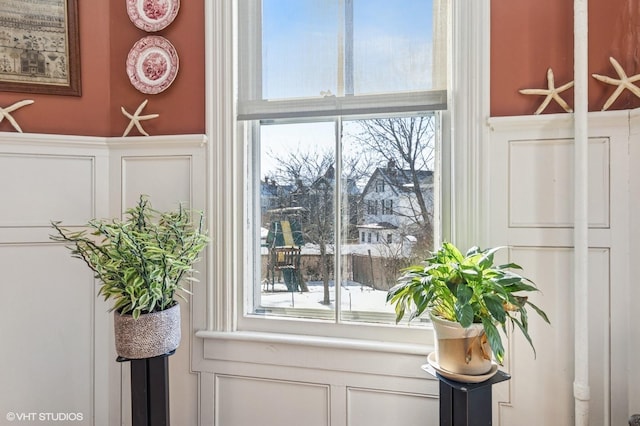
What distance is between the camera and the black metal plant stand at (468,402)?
3.55 ft

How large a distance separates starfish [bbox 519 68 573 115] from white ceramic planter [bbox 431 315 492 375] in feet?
2.67

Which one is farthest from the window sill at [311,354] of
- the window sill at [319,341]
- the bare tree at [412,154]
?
the bare tree at [412,154]

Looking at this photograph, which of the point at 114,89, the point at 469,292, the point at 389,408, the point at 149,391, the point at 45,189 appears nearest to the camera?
the point at 469,292

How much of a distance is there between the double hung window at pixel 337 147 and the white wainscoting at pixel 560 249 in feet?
0.93

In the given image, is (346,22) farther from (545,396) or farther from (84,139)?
(545,396)

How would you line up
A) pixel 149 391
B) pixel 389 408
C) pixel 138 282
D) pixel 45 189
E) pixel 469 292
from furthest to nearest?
pixel 45 189
pixel 389 408
pixel 149 391
pixel 138 282
pixel 469 292

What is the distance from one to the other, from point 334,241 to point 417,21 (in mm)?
917

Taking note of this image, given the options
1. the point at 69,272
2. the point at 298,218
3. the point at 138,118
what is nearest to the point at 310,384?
the point at 298,218

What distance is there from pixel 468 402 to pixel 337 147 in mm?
1010

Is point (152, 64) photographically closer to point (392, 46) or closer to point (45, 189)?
point (45, 189)

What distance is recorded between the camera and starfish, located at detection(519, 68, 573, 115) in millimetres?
1353

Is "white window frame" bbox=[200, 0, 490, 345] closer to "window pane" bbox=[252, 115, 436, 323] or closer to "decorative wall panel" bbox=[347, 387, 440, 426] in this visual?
"window pane" bbox=[252, 115, 436, 323]

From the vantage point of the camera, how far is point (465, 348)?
3.58ft

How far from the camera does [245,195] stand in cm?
167
